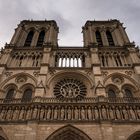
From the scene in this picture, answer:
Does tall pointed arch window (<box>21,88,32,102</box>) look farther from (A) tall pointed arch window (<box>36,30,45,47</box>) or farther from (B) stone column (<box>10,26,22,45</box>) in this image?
(A) tall pointed arch window (<box>36,30,45,47</box>)

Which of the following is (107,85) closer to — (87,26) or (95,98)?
(95,98)

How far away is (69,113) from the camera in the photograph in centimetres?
1689

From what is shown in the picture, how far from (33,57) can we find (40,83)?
5310mm

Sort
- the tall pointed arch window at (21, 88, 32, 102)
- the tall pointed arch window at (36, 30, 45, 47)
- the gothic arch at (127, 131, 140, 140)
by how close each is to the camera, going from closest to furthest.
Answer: the gothic arch at (127, 131, 140, 140) → the tall pointed arch window at (21, 88, 32, 102) → the tall pointed arch window at (36, 30, 45, 47)

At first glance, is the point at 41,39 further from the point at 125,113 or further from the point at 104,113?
the point at 125,113

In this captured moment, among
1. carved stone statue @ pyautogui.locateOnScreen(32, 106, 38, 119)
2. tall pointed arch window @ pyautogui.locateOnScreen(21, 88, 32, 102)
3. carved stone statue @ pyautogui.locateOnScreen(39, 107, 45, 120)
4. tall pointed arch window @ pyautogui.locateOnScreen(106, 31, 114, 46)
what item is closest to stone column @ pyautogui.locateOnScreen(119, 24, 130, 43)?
tall pointed arch window @ pyautogui.locateOnScreen(106, 31, 114, 46)

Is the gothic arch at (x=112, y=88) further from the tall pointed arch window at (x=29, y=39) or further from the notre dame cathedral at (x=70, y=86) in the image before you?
the tall pointed arch window at (x=29, y=39)

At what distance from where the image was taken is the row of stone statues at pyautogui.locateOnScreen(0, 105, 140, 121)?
1641cm

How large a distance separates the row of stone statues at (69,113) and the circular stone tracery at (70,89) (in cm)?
224

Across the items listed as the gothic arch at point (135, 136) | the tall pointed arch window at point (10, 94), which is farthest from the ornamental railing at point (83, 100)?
the gothic arch at point (135, 136)

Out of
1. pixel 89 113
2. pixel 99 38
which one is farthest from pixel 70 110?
Answer: pixel 99 38

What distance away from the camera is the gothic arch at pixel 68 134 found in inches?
604

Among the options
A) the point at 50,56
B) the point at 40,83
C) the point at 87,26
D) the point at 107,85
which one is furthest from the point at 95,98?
the point at 87,26

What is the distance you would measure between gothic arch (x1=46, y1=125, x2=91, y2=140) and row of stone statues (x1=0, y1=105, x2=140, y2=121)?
2.96ft
